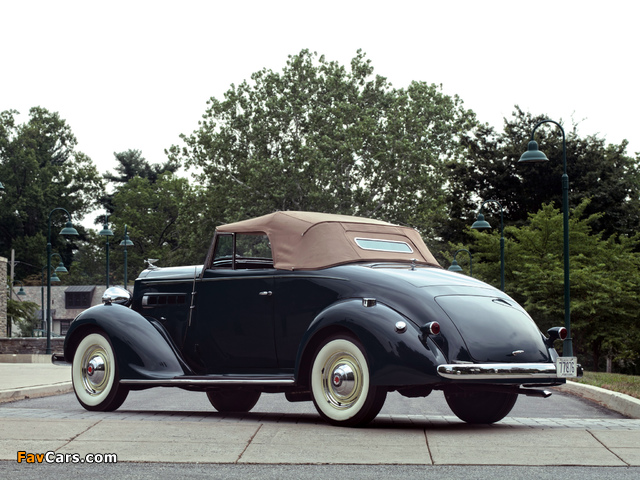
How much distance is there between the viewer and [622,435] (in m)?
7.73

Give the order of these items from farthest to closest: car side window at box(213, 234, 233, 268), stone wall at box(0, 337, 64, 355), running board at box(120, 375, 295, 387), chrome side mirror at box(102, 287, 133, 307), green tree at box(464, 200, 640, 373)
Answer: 1. stone wall at box(0, 337, 64, 355)
2. green tree at box(464, 200, 640, 373)
3. chrome side mirror at box(102, 287, 133, 307)
4. car side window at box(213, 234, 233, 268)
5. running board at box(120, 375, 295, 387)

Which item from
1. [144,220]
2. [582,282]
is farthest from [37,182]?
[582,282]

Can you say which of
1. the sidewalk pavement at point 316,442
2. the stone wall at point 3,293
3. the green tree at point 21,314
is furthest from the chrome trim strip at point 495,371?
the green tree at point 21,314

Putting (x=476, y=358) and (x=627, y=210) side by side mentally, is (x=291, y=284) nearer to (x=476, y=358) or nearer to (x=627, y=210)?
(x=476, y=358)

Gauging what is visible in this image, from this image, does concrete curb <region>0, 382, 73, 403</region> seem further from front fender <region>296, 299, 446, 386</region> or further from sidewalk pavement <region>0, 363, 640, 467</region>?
front fender <region>296, 299, 446, 386</region>

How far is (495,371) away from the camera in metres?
7.86

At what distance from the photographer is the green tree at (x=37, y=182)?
8225 cm

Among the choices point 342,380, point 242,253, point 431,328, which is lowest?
point 342,380

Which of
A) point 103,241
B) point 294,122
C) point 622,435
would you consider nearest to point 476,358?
point 622,435

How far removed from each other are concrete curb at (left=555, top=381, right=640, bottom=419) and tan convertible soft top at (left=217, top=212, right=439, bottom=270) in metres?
3.78

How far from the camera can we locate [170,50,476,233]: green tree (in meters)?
49.6

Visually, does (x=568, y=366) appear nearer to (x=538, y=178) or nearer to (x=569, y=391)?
(x=569, y=391)

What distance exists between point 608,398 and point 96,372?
7840 mm

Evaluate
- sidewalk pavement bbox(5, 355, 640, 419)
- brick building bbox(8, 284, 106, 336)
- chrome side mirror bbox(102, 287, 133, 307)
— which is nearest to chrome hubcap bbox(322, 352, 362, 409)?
chrome side mirror bbox(102, 287, 133, 307)
